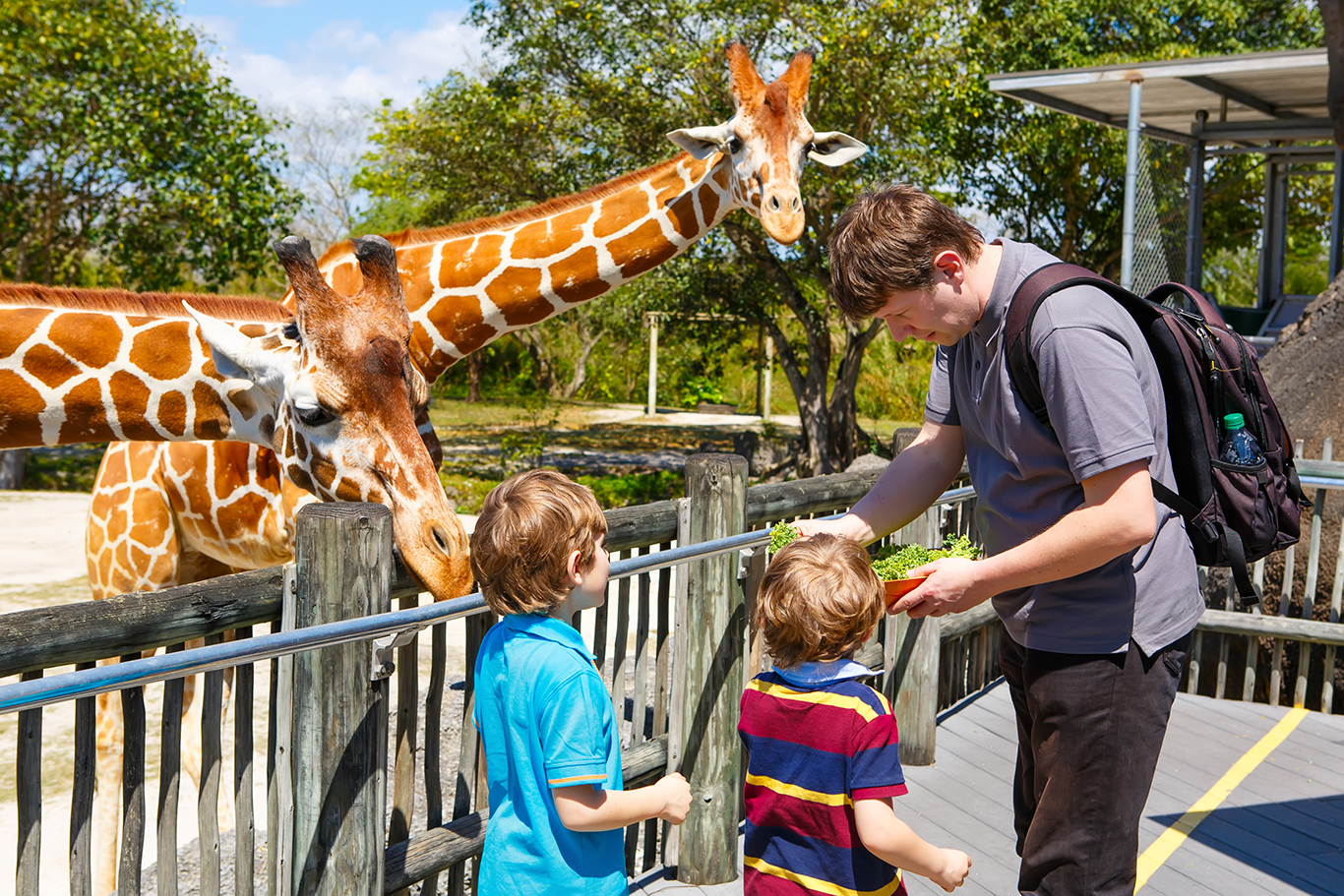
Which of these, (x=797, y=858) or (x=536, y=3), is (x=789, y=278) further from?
(x=797, y=858)

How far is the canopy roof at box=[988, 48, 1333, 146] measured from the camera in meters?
9.50

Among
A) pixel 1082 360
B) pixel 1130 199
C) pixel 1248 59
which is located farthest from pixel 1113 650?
pixel 1248 59

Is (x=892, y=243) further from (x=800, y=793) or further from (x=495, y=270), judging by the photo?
(x=495, y=270)

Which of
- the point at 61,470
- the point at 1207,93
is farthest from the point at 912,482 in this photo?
the point at 61,470

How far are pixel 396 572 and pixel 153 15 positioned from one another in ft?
45.0

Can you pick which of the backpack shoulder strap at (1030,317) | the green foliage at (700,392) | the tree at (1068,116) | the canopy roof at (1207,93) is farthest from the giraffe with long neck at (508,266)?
the green foliage at (700,392)

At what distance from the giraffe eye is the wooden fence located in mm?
708

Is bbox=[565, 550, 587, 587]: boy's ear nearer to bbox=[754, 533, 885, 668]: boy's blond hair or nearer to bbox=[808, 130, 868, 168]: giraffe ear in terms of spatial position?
bbox=[754, 533, 885, 668]: boy's blond hair

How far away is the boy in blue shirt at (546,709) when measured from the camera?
6.31 feet

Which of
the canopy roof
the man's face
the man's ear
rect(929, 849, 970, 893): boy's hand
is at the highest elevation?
the canopy roof

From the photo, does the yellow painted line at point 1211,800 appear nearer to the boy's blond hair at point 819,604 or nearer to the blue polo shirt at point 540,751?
the boy's blond hair at point 819,604

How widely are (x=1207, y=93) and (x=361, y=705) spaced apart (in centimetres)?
1140

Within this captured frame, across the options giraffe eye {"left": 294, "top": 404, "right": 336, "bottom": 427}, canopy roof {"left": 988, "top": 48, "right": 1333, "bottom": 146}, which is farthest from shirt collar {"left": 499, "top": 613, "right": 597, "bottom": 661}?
canopy roof {"left": 988, "top": 48, "right": 1333, "bottom": 146}

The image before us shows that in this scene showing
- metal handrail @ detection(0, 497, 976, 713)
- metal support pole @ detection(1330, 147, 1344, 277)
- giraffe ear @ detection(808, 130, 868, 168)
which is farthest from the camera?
metal support pole @ detection(1330, 147, 1344, 277)
